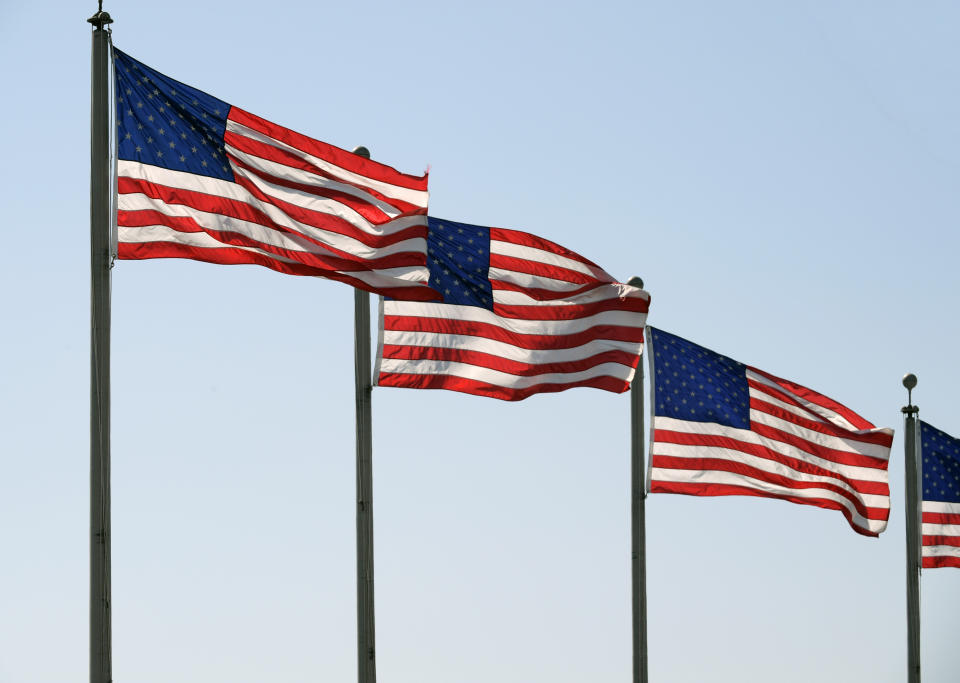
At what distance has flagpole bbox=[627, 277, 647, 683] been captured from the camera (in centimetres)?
2355

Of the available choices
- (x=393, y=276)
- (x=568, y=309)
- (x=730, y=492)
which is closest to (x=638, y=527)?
(x=730, y=492)

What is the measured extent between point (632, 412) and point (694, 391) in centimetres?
131

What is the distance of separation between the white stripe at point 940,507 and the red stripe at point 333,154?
1579 centimetres

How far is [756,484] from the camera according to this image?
82.8 ft

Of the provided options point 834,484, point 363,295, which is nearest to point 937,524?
point 834,484

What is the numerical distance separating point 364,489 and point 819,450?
1043cm

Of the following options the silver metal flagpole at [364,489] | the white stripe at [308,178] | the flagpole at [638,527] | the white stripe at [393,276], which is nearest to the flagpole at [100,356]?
the white stripe at [308,178]

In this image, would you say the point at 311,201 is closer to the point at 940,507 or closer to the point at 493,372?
the point at 493,372

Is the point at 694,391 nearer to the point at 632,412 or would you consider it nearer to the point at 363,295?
the point at 632,412

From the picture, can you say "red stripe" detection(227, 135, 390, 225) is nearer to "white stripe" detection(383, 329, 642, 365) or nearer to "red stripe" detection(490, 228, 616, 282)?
"white stripe" detection(383, 329, 642, 365)

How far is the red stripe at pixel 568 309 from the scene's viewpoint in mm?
21797

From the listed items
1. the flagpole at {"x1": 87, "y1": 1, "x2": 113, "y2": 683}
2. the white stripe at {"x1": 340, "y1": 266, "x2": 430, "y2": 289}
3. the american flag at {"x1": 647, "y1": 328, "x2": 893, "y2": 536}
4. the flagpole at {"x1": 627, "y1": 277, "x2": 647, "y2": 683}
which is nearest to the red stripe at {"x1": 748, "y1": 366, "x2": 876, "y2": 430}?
the american flag at {"x1": 647, "y1": 328, "x2": 893, "y2": 536}

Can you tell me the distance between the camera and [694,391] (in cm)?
2502

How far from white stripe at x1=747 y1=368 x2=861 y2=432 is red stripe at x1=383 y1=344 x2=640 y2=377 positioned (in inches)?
136
